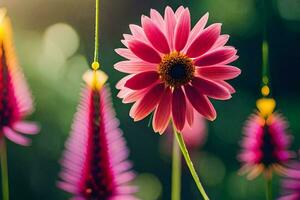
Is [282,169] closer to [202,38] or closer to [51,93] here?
[202,38]

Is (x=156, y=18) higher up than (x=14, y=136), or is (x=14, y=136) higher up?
(x=156, y=18)

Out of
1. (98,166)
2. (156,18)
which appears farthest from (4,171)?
(156,18)

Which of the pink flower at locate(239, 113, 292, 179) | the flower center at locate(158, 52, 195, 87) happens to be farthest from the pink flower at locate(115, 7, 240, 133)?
the pink flower at locate(239, 113, 292, 179)

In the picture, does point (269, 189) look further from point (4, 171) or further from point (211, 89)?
point (4, 171)

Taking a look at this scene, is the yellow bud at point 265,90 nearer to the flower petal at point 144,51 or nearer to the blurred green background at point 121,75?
the blurred green background at point 121,75

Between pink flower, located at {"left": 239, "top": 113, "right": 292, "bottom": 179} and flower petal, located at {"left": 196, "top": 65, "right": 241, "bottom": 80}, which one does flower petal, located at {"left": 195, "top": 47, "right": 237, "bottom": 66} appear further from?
pink flower, located at {"left": 239, "top": 113, "right": 292, "bottom": 179}

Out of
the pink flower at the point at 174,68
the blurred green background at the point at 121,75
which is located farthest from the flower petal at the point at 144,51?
the blurred green background at the point at 121,75
